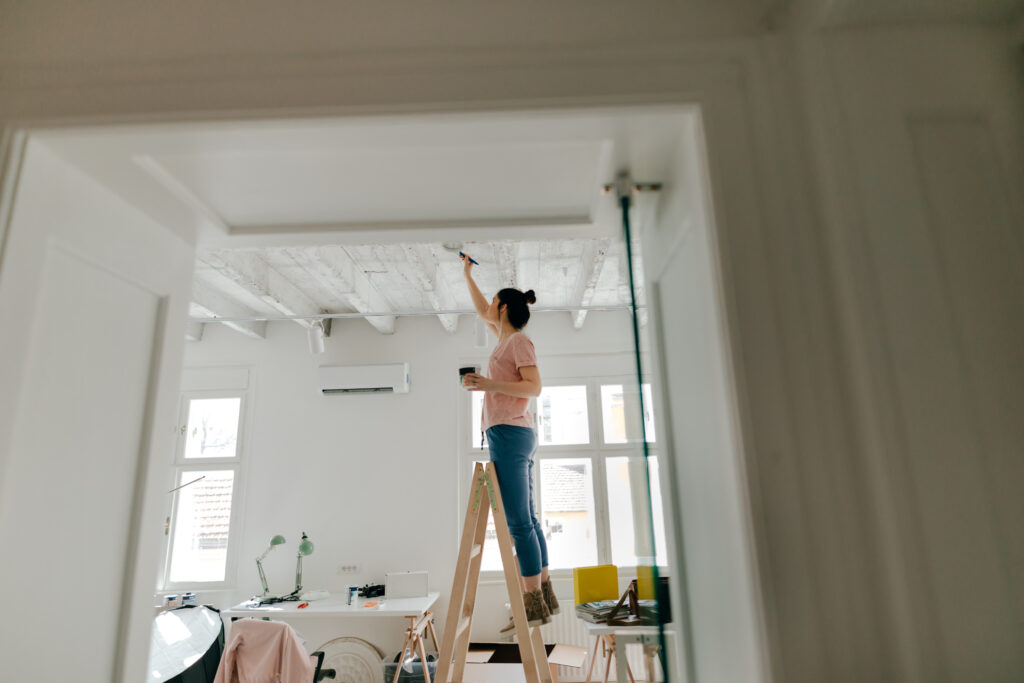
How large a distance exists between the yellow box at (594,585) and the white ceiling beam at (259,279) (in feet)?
8.86

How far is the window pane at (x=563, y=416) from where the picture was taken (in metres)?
4.96

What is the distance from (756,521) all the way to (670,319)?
44cm

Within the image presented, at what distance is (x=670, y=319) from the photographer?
3.48 ft

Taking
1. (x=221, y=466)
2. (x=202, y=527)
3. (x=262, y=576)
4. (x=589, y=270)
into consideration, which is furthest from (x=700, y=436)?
(x=202, y=527)

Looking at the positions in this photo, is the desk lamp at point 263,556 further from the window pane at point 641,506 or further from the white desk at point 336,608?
the window pane at point 641,506

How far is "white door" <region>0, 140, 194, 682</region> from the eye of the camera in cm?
95

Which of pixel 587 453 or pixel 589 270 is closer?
pixel 589 270

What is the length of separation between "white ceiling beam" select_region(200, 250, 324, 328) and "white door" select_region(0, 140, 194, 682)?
6.89ft

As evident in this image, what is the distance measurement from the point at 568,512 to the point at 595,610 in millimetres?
2625

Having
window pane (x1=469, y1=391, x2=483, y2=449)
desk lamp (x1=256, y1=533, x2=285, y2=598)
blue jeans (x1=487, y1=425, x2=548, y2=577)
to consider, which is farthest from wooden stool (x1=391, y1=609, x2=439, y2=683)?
blue jeans (x1=487, y1=425, x2=548, y2=577)

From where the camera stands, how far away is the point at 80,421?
1.10 meters

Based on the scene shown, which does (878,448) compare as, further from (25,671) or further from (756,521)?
(25,671)

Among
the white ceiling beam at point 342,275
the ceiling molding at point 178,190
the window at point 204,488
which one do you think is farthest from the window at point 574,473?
the ceiling molding at point 178,190

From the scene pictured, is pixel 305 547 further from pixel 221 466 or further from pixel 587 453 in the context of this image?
pixel 587 453
